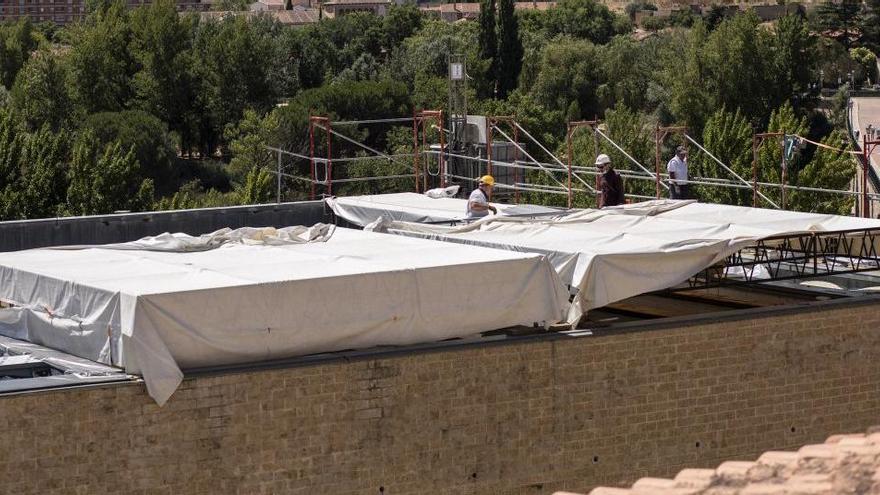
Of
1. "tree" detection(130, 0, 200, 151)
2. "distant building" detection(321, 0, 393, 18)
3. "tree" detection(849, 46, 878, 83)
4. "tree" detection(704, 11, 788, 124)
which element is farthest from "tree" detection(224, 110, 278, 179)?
"distant building" detection(321, 0, 393, 18)

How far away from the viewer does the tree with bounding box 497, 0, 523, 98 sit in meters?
102

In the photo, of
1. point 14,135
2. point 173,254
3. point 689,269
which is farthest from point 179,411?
point 14,135

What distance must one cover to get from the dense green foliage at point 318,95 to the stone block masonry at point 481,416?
4138 cm

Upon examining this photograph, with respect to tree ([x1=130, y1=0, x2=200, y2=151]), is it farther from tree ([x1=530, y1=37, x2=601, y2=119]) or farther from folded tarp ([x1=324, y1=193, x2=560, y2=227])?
folded tarp ([x1=324, y1=193, x2=560, y2=227])

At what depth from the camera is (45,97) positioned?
90625mm

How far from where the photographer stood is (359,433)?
1557cm

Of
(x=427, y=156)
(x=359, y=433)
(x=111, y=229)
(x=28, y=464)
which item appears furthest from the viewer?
(x=427, y=156)

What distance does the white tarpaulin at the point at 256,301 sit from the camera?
14.7 metres

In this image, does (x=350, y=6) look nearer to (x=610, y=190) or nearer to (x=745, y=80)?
(x=745, y=80)

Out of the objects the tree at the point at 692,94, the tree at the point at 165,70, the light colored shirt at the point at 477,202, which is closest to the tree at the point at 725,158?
the tree at the point at 692,94

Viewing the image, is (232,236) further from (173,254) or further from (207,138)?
(207,138)

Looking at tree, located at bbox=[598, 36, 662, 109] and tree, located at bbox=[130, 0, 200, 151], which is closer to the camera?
tree, located at bbox=[130, 0, 200, 151]

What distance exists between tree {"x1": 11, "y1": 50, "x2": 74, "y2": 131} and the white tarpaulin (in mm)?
74209

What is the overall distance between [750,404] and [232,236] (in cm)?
602
